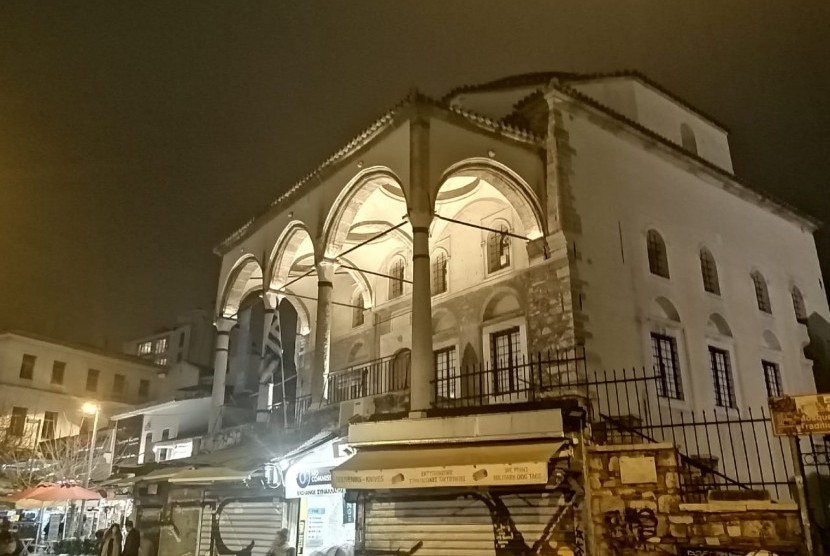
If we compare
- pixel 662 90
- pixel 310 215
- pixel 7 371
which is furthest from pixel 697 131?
pixel 7 371

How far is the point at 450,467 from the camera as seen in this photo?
877 centimetres

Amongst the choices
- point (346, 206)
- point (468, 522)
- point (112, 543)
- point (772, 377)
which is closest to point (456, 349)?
point (346, 206)

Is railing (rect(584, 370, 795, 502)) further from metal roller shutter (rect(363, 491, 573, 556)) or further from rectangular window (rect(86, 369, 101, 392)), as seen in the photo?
rectangular window (rect(86, 369, 101, 392))

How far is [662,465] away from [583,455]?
1.01 m

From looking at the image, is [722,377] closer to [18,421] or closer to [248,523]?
[248,523]

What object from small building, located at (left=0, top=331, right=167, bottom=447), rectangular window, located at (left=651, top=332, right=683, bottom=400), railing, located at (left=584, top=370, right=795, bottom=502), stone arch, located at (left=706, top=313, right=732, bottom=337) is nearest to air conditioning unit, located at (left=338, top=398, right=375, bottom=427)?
railing, located at (left=584, top=370, right=795, bottom=502)

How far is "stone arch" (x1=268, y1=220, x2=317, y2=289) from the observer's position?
15.5 metres

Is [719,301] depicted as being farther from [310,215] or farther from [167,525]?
[167,525]

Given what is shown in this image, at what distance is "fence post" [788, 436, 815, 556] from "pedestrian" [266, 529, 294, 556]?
25.1 ft

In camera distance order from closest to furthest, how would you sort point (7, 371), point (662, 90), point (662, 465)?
point (662, 465) < point (662, 90) < point (7, 371)

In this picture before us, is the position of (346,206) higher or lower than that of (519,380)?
higher

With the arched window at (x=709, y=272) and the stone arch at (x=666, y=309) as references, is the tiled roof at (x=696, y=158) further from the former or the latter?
the stone arch at (x=666, y=309)

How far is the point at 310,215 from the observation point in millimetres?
14469

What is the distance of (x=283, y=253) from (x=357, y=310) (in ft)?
13.4
